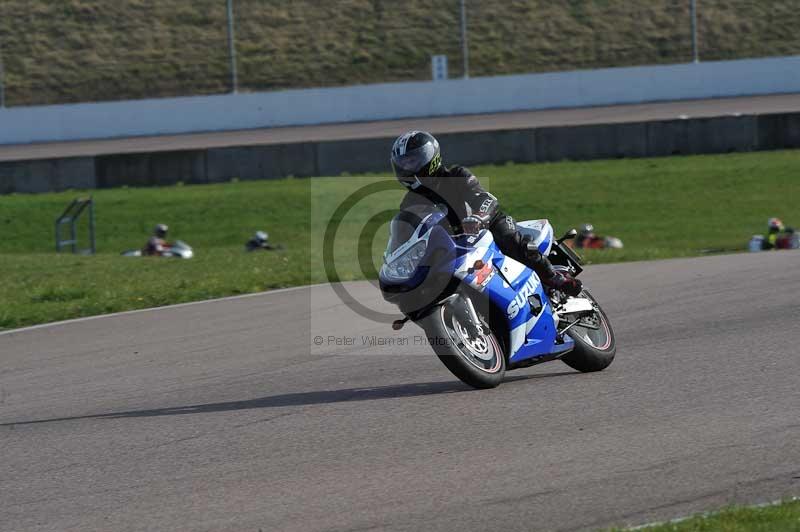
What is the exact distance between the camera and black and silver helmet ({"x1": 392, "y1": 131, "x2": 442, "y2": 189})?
23.2ft

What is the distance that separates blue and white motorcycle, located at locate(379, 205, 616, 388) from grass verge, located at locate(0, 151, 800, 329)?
744cm

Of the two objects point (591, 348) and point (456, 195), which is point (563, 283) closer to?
point (591, 348)

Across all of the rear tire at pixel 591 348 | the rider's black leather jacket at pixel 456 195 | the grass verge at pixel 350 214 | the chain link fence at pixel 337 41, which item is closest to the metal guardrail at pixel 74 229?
the grass verge at pixel 350 214

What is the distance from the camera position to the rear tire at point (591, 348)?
7.85 m

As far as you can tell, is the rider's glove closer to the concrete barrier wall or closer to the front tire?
the front tire

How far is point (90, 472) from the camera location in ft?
19.8

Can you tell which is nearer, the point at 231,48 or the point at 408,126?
the point at 408,126

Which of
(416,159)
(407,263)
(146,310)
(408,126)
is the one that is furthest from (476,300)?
(408,126)

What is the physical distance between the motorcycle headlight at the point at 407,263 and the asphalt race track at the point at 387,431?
783 mm

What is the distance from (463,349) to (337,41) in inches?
1201

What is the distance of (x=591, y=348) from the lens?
7.86 m

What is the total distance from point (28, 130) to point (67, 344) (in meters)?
25.1

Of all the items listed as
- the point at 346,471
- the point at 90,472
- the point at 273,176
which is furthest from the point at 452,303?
the point at 273,176

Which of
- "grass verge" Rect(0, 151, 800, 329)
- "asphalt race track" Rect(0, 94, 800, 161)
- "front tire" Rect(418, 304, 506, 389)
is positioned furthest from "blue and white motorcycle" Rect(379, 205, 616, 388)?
"asphalt race track" Rect(0, 94, 800, 161)
